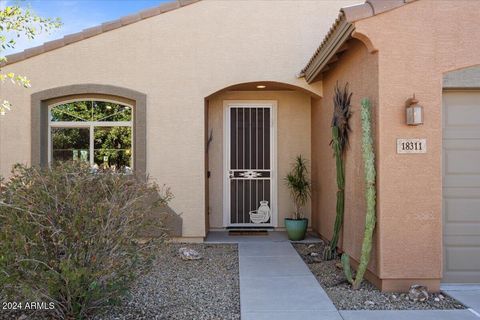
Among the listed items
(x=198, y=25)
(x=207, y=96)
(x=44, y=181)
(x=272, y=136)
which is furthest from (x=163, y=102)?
(x=44, y=181)

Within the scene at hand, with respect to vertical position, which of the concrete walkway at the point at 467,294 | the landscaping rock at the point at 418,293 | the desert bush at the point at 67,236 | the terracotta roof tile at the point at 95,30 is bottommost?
the concrete walkway at the point at 467,294

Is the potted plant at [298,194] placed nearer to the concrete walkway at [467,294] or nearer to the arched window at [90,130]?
the arched window at [90,130]

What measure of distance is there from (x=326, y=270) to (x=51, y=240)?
14.0 ft

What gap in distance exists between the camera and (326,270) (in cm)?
748

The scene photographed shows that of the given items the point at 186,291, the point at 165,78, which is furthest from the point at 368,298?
the point at 165,78

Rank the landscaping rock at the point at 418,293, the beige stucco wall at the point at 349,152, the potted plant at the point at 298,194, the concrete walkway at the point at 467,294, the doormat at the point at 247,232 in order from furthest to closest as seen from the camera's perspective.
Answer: the doormat at the point at 247,232, the potted plant at the point at 298,194, the beige stucco wall at the point at 349,152, the landscaping rock at the point at 418,293, the concrete walkway at the point at 467,294

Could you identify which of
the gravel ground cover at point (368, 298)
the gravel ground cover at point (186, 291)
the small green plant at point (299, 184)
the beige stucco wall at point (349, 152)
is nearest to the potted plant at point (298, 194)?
the small green plant at point (299, 184)

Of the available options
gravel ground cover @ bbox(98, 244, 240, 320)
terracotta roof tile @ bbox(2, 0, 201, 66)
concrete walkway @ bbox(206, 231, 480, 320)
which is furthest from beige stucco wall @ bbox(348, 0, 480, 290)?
terracotta roof tile @ bbox(2, 0, 201, 66)

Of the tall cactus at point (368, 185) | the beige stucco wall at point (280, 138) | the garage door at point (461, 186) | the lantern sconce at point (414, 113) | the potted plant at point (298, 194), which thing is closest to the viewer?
the lantern sconce at point (414, 113)

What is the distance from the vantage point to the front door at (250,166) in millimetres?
11141

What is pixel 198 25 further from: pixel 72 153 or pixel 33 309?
pixel 33 309

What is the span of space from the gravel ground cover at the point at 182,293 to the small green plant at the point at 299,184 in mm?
2541

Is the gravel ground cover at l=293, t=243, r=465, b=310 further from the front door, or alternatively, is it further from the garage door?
the front door

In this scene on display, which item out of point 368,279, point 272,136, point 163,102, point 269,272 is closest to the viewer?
point 368,279
